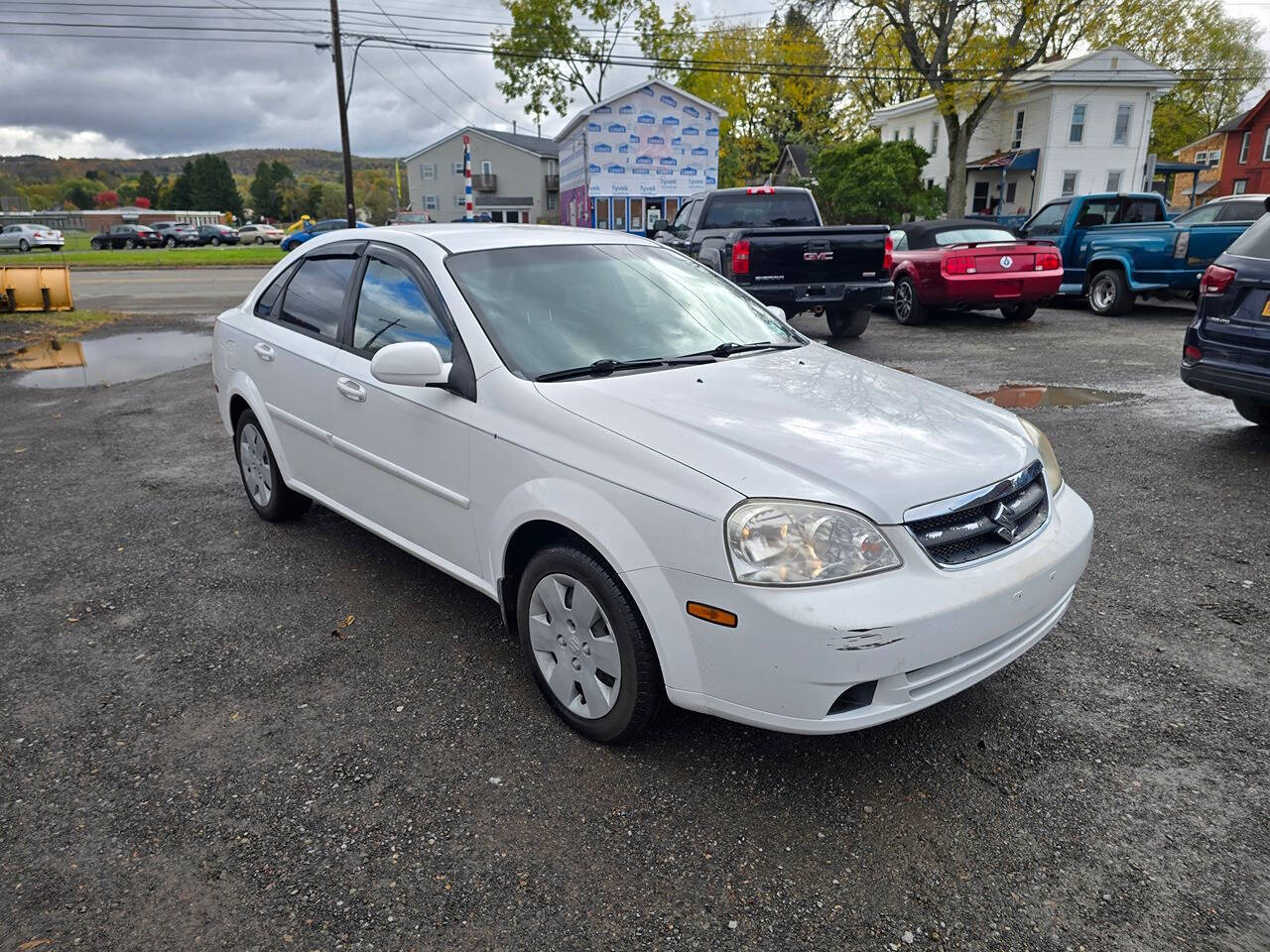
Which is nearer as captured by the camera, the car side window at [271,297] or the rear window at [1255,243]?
the car side window at [271,297]

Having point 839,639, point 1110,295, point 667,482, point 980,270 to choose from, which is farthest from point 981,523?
point 1110,295

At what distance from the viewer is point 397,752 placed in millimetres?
3057

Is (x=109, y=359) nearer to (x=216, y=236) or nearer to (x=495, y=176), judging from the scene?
(x=216, y=236)

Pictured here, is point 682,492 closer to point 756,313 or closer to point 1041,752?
point 1041,752

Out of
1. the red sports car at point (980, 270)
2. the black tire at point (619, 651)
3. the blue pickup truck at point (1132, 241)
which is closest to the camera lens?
the black tire at point (619, 651)

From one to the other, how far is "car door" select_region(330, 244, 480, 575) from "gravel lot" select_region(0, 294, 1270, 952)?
0.51m

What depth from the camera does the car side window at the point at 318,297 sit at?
4309 mm

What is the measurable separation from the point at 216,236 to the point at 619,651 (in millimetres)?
66174

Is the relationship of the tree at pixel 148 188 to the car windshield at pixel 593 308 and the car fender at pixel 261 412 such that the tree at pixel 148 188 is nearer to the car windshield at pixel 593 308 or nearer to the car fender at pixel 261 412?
the car fender at pixel 261 412

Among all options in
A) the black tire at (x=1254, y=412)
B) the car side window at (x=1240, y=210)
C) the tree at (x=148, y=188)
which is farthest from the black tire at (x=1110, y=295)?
the tree at (x=148, y=188)

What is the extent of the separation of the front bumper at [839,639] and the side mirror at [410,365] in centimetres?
115

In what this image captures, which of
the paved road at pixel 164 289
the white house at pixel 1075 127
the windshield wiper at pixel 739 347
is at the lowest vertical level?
the paved road at pixel 164 289

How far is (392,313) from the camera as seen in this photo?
3.90 metres

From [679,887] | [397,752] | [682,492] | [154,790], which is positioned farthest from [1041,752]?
[154,790]
